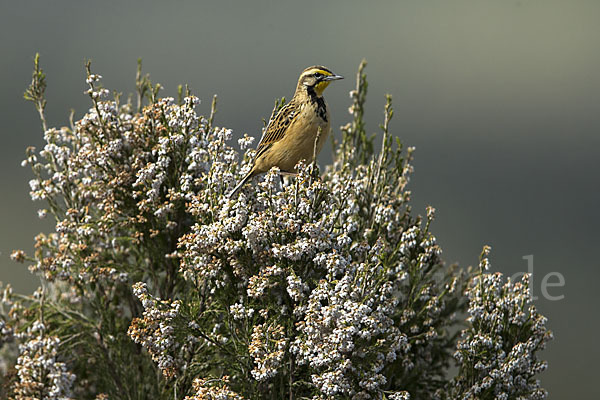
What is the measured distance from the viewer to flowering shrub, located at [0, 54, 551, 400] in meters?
3.22

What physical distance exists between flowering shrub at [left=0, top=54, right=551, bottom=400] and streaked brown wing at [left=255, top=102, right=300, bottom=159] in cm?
18

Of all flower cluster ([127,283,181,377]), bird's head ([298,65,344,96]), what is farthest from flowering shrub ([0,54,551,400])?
bird's head ([298,65,344,96])

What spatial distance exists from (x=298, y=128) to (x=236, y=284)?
106 cm

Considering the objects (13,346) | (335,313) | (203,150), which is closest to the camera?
(335,313)

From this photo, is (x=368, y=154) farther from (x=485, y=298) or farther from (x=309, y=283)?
(x=309, y=283)

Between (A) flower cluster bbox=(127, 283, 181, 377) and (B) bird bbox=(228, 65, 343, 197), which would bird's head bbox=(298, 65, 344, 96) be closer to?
(B) bird bbox=(228, 65, 343, 197)

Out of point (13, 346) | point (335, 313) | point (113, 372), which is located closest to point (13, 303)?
point (13, 346)

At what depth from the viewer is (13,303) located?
4.52 meters

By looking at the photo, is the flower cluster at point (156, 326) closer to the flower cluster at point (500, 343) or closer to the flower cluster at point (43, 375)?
the flower cluster at point (43, 375)

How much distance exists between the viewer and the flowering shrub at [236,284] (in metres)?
3.22

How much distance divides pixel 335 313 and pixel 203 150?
1.37 m

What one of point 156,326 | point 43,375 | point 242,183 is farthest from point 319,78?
point 43,375

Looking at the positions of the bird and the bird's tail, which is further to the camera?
the bird

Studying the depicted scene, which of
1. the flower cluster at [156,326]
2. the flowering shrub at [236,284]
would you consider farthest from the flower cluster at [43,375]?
the flower cluster at [156,326]
